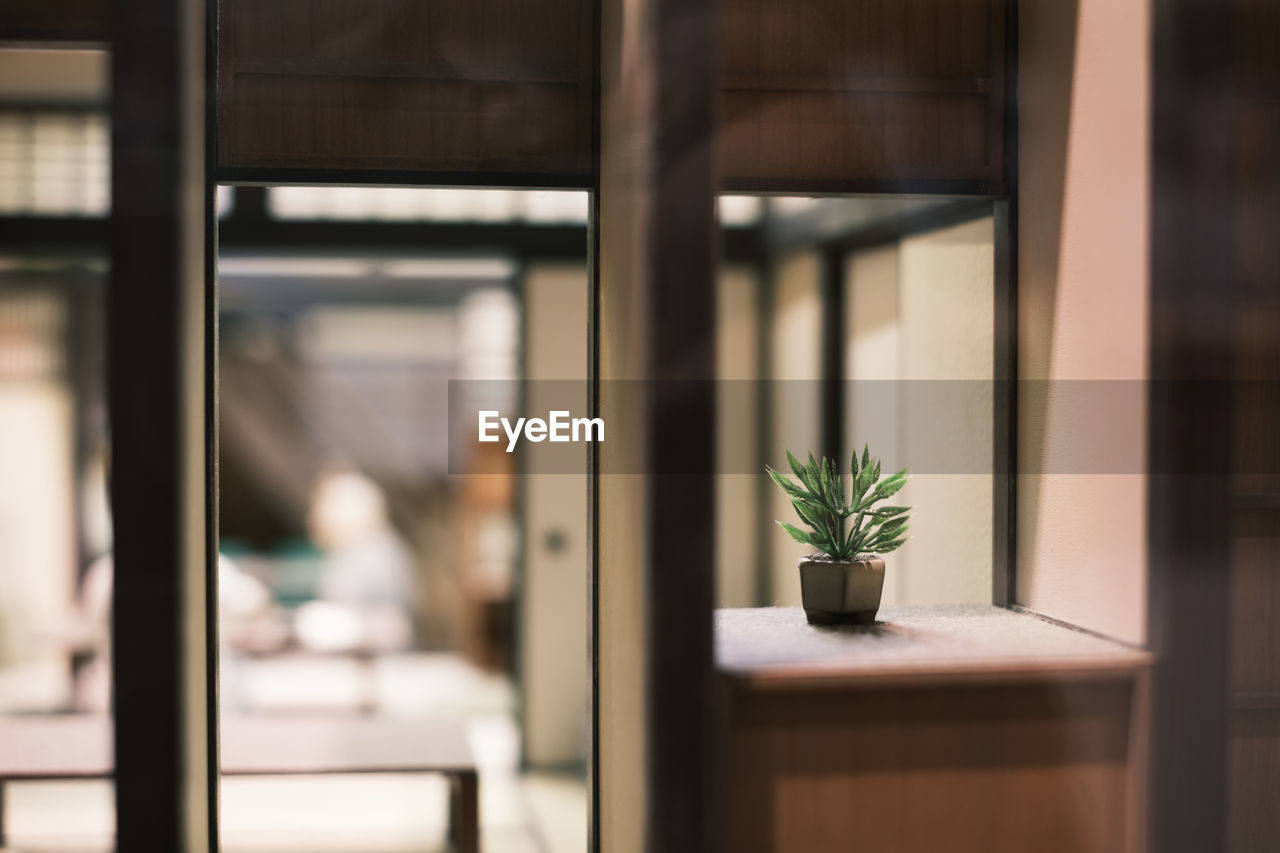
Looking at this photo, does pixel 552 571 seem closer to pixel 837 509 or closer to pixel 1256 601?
pixel 837 509

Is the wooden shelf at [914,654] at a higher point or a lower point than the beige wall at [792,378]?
lower

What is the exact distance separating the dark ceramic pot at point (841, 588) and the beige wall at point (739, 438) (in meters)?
3.01

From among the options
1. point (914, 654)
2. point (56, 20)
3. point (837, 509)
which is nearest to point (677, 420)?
point (837, 509)

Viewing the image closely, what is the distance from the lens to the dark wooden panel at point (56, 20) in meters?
2.44

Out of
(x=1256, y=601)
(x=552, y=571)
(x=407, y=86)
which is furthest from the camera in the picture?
(x=552, y=571)

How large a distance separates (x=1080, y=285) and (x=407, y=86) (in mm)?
1612

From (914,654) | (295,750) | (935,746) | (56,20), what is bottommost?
(295,750)

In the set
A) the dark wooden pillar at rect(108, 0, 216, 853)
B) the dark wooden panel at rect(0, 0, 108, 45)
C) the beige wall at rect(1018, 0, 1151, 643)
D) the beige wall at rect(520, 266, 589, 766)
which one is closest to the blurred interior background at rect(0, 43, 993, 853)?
the beige wall at rect(520, 266, 589, 766)

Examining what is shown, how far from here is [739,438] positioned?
565cm

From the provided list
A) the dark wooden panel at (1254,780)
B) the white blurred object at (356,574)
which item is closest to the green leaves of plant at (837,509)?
the dark wooden panel at (1254,780)

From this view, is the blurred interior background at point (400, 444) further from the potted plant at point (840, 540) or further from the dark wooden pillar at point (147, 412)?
the dark wooden pillar at point (147, 412)

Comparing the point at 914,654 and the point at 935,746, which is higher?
the point at 914,654

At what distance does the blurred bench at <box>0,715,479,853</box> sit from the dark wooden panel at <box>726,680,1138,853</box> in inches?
46.4

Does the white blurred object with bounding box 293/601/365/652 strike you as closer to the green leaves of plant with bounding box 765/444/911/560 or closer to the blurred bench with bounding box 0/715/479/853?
the blurred bench with bounding box 0/715/479/853
